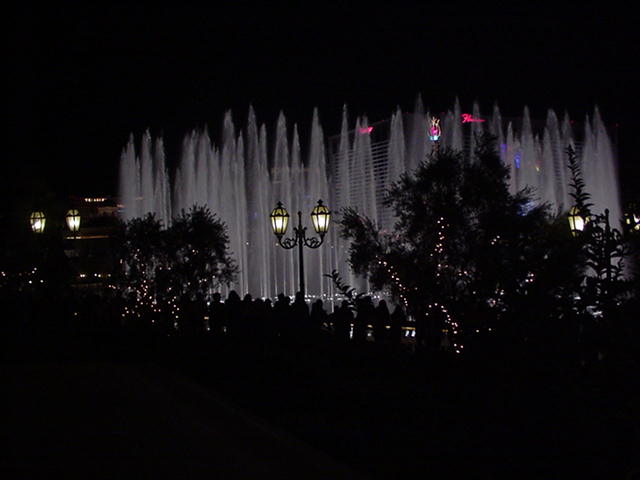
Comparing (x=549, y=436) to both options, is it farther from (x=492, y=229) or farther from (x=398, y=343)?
(x=398, y=343)

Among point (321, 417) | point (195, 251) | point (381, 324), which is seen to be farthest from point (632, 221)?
point (195, 251)

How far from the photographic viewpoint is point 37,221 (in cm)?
1919

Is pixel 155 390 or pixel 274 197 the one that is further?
pixel 274 197

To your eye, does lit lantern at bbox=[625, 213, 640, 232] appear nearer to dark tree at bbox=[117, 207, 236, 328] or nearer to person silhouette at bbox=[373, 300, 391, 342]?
person silhouette at bbox=[373, 300, 391, 342]

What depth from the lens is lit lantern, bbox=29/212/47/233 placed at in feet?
62.7

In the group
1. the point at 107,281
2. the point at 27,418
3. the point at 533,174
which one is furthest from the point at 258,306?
the point at 533,174

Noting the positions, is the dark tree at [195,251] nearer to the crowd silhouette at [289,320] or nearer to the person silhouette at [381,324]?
the crowd silhouette at [289,320]

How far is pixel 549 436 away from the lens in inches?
189

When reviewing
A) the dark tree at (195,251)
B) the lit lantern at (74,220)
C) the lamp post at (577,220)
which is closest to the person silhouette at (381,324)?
the lamp post at (577,220)

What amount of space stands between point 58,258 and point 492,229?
51.7 ft

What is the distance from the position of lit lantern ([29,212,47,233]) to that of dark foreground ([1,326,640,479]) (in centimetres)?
771

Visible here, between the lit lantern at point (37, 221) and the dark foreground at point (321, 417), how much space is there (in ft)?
25.3

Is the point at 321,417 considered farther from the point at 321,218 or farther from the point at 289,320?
the point at 321,218

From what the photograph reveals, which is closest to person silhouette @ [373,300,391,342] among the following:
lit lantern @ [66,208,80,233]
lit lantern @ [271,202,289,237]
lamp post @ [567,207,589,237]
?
lamp post @ [567,207,589,237]
